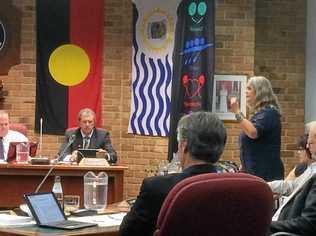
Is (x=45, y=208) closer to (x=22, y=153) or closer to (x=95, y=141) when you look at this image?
(x=22, y=153)

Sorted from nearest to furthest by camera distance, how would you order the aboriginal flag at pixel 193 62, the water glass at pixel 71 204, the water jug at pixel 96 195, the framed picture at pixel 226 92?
the water glass at pixel 71 204 → the water jug at pixel 96 195 → the aboriginal flag at pixel 193 62 → the framed picture at pixel 226 92

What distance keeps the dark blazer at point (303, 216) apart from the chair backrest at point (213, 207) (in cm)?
69

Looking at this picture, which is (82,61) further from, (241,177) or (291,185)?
(241,177)

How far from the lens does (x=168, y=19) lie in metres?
7.52

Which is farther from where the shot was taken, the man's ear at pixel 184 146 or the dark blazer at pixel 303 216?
the dark blazer at pixel 303 216

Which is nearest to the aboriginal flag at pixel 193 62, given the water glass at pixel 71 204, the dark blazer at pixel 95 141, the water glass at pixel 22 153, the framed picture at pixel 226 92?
the framed picture at pixel 226 92

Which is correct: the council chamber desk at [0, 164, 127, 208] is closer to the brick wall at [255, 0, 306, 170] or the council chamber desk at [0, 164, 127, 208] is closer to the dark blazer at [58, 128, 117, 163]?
the dark blazer at [58, 128, 117, 163]

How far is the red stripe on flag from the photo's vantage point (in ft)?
25.8

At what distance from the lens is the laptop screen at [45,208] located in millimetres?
3234

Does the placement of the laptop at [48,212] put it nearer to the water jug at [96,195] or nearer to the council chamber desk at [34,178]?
the water jug at [96,195]

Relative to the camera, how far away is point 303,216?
3318 mm

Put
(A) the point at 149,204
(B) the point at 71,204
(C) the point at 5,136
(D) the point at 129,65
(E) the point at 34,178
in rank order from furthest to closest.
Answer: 1. (D) the point at 129,65
2. (C) the point at 5,136
3. (E) the point at 34,178
4. (B) the point at 71,204
5. (A) the point at 149,204

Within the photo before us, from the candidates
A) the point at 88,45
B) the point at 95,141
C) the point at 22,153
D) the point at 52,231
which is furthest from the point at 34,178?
the point at 52,231

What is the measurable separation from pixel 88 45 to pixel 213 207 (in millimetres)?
5584
